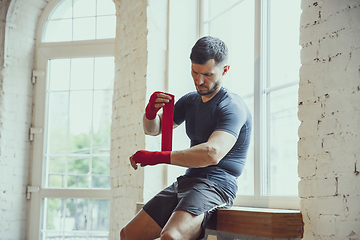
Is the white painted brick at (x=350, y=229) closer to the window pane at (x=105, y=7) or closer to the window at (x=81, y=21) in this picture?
the window at (x=81, y=21)

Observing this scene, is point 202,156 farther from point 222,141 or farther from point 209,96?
point 209,96

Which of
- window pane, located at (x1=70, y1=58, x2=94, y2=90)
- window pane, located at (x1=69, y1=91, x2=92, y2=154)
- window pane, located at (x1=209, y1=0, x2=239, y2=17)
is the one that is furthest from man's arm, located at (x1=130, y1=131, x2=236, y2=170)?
window pane, located at (x1=70, y1=58, x2=94, y2=90)

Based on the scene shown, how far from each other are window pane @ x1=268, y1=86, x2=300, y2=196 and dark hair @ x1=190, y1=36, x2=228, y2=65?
0.55m

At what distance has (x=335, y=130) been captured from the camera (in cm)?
165

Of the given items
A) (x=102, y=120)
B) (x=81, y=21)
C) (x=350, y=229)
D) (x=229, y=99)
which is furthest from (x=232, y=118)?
(x=81, y=21)

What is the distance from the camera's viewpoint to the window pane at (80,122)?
3.95 metres

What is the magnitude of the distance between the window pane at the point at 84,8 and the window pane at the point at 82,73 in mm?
504

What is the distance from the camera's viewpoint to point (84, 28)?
407 cm

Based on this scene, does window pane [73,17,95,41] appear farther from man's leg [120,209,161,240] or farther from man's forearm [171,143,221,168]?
man's forearm [171,143,221,168]

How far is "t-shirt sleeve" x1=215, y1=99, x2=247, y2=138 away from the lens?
1.83m

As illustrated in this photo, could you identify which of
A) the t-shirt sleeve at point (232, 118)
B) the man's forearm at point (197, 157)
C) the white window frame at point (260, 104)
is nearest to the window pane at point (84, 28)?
the white window frame at point (260, 104)

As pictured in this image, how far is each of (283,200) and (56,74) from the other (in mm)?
2977

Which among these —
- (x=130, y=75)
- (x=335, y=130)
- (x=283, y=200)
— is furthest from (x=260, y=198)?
(x=130, y=75)

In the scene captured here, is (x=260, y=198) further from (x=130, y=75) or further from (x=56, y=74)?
(x=56, y=74)
